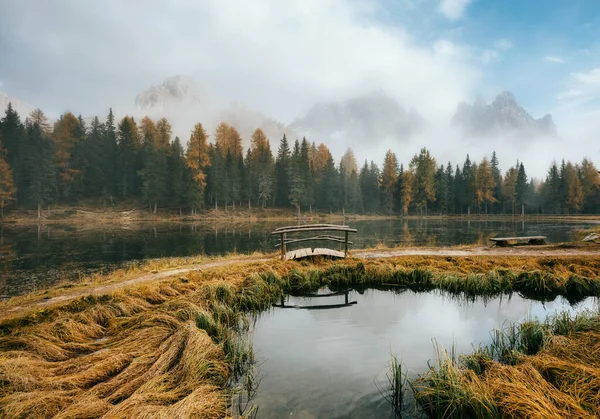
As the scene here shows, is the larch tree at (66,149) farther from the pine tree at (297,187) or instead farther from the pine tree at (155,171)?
the pine tree at (297,187)

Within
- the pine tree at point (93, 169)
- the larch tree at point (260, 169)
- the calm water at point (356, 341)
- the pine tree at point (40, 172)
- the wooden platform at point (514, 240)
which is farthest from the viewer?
the larch tree at point (260, 169)

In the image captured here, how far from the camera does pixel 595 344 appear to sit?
5098mm

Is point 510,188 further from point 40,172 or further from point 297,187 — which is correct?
point 40,172

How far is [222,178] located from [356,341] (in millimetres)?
52036

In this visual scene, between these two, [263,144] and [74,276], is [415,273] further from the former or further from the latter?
[263,144]

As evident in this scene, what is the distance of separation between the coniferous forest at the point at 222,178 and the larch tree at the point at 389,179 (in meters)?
0.24

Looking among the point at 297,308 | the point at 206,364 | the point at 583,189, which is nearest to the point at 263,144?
the point at 297,308

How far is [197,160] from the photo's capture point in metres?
54.7

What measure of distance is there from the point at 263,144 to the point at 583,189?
238 ft

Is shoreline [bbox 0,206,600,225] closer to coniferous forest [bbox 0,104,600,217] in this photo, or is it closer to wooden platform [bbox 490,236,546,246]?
coniferous forest [bbox 0,104,600,217]

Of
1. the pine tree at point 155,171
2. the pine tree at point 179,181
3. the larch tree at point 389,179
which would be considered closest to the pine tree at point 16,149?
the pine tree at point 155,171

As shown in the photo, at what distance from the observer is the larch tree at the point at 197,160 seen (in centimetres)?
5325

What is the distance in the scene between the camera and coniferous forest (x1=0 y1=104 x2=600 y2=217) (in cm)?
5300

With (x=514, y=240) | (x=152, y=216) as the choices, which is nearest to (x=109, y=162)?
(x=152, y=216)
